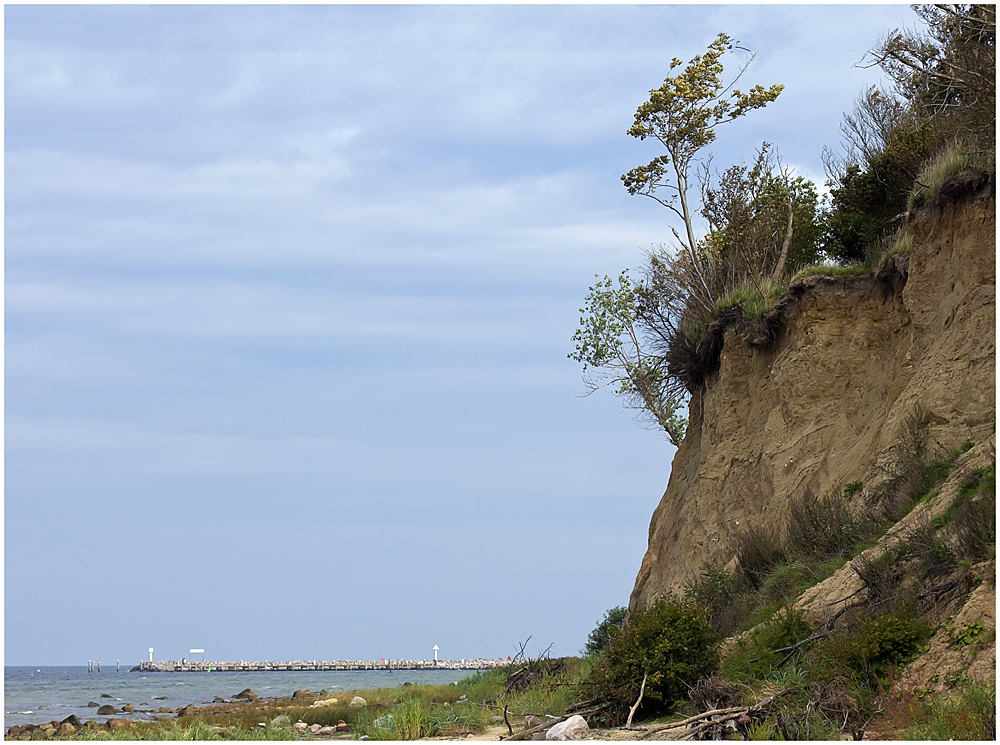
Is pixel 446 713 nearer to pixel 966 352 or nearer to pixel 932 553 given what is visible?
pixel 932 553

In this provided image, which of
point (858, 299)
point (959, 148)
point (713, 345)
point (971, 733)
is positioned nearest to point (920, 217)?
point (959, 148)

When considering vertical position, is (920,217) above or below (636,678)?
above

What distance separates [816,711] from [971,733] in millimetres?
1815

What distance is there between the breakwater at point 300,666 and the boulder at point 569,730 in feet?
301

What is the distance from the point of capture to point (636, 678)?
12.5m

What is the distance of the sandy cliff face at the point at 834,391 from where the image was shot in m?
15.5

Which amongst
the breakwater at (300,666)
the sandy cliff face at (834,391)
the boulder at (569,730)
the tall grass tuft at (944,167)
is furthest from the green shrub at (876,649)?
the breakwater at (300,666)

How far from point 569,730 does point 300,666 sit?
97.3 m

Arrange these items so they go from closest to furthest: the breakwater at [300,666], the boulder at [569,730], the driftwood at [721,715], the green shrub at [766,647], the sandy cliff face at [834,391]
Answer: the driftwood at [721,715]
the boulder at [569,730]
the green shrub at [766,647]
the sandy cliff face at [834,391]
the breakwater at [300,666]

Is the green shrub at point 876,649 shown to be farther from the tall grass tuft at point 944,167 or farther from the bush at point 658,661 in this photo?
the tall grass tuft at point 944,167

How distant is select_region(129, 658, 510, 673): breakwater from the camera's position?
103000mm

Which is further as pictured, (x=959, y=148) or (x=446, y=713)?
(x=959, y=148)

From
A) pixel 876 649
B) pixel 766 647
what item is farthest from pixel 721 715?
pixel 766 647

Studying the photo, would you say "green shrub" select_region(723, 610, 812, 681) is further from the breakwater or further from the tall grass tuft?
the breakwater
